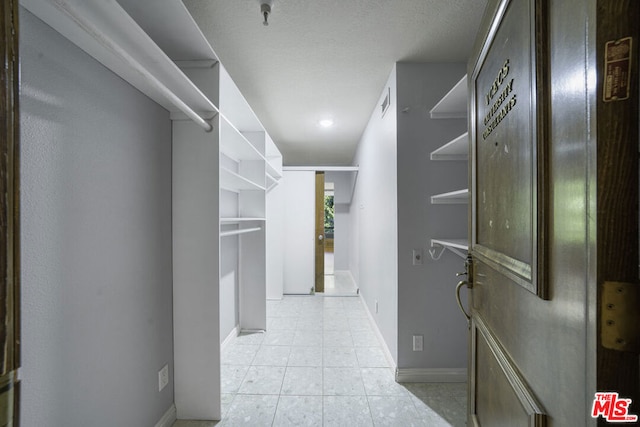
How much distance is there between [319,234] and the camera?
4.47 m

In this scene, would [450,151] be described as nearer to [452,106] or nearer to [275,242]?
[452,106]

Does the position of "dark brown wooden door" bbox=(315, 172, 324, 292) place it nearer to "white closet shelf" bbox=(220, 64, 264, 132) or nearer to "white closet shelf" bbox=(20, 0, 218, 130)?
"white closet shelf" bbox=(220, 64, 264, 132)

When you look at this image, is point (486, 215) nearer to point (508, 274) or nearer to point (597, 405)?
point (508, 274)

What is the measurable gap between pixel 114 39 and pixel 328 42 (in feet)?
4.23

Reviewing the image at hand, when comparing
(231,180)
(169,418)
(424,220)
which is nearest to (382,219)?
(424,220)

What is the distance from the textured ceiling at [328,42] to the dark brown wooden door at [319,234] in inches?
65.3

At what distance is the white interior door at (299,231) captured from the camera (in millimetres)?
4418

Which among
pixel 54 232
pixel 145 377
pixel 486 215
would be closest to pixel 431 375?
pixel 486 215

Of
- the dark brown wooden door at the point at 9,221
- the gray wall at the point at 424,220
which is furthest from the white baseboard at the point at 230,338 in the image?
the dark brown wooden door at the point at 9,221

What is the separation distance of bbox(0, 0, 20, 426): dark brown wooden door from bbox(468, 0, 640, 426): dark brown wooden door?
2.68 ft

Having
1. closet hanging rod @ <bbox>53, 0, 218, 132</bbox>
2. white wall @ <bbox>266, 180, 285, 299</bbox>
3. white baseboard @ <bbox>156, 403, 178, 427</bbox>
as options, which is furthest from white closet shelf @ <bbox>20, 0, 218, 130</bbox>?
white wall @ <bbox>266, 180, 285, 299</bbox>

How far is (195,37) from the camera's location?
1431 mm

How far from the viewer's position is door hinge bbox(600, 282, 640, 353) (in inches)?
14.6

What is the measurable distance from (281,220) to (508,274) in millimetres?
3641
